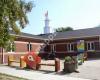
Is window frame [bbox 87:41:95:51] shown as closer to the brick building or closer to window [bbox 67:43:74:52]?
the brick building

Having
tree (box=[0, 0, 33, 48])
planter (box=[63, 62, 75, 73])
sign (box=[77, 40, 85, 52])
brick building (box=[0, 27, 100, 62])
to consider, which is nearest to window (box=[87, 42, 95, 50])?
brick building (box=[0, 27, 100, 62])

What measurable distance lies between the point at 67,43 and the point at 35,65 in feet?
54.0

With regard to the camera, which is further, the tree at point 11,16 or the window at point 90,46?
the window at point 90,46

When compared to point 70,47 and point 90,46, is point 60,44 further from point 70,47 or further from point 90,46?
point 90,46

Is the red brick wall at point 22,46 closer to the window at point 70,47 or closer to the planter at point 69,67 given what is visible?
the window at point 70,47

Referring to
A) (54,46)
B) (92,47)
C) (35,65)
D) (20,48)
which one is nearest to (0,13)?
(35,65)

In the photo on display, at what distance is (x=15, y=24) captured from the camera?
51.7ft

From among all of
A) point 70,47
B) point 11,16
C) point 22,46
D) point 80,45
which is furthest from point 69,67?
point 70,47

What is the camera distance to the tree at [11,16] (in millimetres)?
14422

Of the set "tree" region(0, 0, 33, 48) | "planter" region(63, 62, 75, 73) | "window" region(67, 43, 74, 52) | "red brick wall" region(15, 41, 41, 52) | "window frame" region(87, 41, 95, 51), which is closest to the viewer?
"tree" region(0, 0, 33, 48)

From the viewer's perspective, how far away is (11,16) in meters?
15.0

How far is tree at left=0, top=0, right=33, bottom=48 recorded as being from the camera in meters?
14.4

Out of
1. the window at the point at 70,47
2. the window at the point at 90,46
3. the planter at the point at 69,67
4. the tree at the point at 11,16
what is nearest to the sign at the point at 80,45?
the window at the point at 90,46

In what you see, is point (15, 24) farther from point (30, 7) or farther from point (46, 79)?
point (46, 79)
